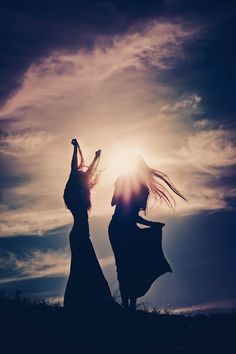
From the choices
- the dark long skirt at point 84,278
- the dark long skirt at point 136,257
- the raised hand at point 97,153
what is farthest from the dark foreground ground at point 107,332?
the raised hand at point 97,153

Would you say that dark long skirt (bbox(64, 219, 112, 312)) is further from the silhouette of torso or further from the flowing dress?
the silhouette of torso

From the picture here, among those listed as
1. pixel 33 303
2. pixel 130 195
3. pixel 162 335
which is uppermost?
pixel 130 195

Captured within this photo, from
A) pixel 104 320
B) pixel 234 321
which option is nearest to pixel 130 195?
pixel 104 320

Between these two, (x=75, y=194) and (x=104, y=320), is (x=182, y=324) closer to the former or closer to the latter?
(x=104, y=320)

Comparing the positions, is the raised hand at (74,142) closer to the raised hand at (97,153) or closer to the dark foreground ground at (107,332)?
the raised hand at (97,153)

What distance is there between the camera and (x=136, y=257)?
12867 mm

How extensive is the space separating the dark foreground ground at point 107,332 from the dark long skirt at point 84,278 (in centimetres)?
29

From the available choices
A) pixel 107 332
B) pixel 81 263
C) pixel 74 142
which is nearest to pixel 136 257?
pixel 81 263

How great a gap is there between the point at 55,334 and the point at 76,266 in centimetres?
187

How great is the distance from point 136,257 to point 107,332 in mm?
2115

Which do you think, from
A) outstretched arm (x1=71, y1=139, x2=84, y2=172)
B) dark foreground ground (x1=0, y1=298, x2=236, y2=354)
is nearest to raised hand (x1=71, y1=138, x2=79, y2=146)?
outstretched arm (x1=71, y1=139, x2=84, y2=172)

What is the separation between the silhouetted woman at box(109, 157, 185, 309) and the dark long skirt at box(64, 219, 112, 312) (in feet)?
1.98

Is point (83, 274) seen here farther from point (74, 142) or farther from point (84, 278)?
point (74, 142)

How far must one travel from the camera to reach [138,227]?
Answer: 12938 millimetres
